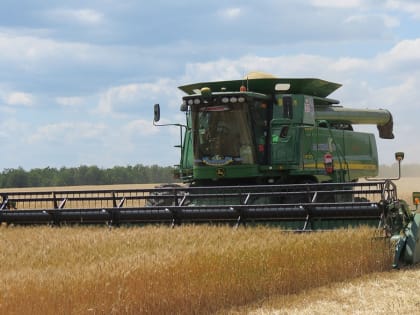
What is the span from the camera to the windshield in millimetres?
9977

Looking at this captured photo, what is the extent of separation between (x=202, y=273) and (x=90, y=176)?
5186 centimetres

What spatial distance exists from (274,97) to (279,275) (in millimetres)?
5039

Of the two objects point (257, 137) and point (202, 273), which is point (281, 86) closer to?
point (257, 137)

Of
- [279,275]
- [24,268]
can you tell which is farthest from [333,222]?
[24,268]

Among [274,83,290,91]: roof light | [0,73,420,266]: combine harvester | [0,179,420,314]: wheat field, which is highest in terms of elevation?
[274,83,290,91]: roof light

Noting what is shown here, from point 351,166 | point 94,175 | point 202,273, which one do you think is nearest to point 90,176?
point 94,175

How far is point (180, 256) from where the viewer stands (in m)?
5.21

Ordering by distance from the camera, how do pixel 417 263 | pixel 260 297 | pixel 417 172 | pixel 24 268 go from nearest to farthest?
pixel 24 268 < pixel 260 297 < pixel 417 263 < pixel 417 172

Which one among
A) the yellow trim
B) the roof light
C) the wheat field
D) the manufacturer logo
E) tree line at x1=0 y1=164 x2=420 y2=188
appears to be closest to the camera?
the wheat field

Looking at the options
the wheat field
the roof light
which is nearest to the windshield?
the roof light

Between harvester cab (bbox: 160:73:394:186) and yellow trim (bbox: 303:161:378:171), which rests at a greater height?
harvester cab (bbox: 160:73:394:186)

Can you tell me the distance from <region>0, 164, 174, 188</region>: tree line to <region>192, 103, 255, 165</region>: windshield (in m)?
43.4

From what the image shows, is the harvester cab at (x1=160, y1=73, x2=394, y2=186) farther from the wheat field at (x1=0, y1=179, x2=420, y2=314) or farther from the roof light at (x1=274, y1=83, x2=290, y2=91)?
the wheat field at (x1=0, y1=179, x2=420, y2=314)

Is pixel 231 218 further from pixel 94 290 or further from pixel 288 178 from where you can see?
pixel 94 290
